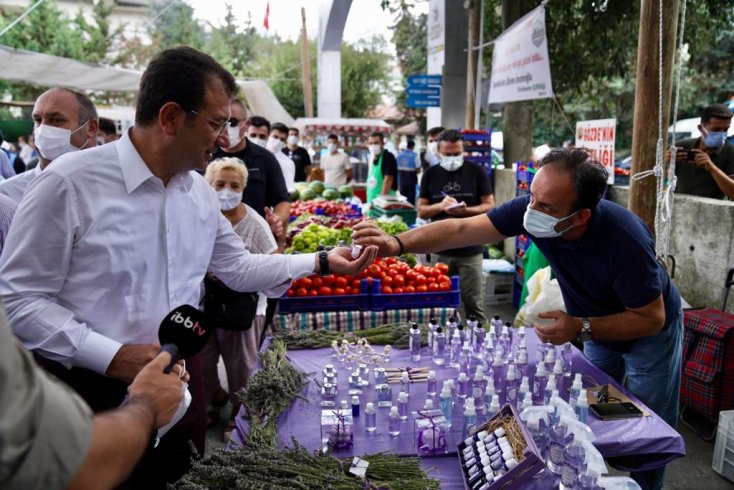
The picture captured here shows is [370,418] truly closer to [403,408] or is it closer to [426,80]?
[403,408]

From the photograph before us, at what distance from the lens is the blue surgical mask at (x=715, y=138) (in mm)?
5176

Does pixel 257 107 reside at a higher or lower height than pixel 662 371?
higher

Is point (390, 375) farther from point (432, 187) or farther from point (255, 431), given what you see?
point (432, 187)

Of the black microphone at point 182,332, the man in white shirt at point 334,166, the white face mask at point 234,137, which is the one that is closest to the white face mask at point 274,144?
the man in white shirt at point 334,166

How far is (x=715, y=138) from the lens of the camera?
518 cm

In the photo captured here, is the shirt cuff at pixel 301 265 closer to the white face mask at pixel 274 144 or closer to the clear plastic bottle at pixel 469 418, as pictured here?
the clear plastic bottle at pixel 469 418

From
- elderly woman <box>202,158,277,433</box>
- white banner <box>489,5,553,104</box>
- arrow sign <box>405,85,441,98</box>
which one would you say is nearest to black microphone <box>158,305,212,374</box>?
elderly woman <box>202,158,277,433</box>

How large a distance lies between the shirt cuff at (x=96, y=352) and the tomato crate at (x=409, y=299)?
246cm

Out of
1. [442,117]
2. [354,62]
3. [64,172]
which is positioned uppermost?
[354,62]

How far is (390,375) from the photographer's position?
2.86 m

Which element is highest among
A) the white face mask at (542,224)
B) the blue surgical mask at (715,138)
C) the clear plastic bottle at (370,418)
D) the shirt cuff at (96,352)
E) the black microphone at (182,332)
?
the blue surgical mask at (715,138)

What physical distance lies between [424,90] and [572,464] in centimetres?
1092

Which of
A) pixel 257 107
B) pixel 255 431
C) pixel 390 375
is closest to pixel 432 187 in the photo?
pixel 390 375

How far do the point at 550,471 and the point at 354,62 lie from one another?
→ 36.6 meters
